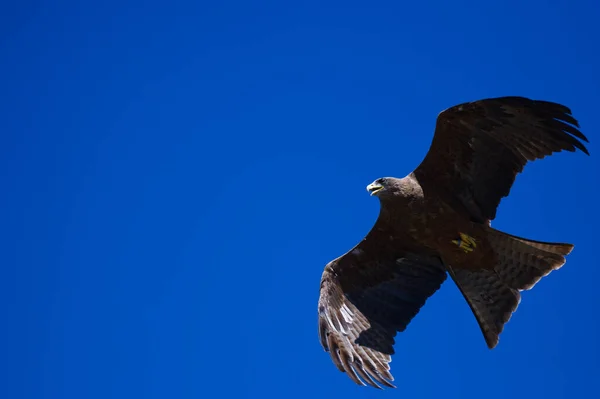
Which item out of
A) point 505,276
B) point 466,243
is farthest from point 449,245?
point 505,276

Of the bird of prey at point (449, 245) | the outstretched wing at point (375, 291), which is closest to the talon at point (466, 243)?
the bird of prey at point (449, 245)

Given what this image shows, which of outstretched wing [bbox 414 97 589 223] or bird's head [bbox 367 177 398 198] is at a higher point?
bird's head [bbox 367 177 398 198]

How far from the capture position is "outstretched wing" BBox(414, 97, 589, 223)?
441 inches

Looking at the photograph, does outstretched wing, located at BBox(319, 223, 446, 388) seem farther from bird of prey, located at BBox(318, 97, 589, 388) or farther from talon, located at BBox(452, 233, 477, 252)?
talon, located at BBox(452, 233, 477, 252)

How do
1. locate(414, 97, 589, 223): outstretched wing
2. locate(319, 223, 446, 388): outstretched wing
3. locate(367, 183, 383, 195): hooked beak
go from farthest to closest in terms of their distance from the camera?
1. locate(319, 223, 446, 388): outstretched wing
2. locate(367, 183, 383, 195): hooked beak
3. locate(414, 97, 589, 223): outstretched wing

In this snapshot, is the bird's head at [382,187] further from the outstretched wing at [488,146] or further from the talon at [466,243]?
the talon at [466,243]

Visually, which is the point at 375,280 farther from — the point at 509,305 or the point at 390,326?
the point at 509,305

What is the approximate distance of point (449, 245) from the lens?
475 inches

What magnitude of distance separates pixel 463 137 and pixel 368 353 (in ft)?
10.6

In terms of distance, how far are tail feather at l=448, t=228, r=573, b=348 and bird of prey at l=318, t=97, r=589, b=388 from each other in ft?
0.04

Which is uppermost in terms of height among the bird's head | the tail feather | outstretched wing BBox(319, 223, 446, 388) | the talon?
the bird's head

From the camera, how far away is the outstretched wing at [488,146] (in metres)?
11.2

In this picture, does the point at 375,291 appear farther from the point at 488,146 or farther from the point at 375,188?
the point at 488,146

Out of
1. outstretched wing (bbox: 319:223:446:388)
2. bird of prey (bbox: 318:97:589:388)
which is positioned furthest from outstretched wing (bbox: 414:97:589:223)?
outstretched wing (bbox: 319:223:446:388)
